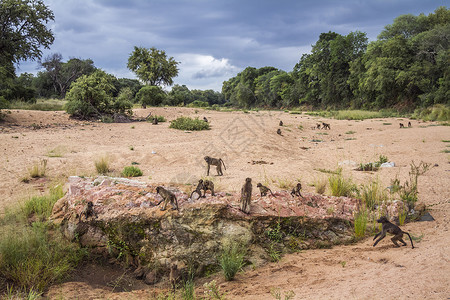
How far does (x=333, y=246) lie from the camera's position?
4.40 metres

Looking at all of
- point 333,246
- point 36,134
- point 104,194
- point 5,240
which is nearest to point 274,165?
point 333,246

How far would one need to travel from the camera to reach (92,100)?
20.2 metres

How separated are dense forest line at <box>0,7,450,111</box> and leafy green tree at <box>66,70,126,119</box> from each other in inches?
10.5

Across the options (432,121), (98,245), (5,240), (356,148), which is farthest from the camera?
(432,121)

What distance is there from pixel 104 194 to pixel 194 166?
15.2 ft

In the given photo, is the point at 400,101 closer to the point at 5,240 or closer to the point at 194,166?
the point at 194,166

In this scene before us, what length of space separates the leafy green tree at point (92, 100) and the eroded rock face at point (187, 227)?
1665 cm

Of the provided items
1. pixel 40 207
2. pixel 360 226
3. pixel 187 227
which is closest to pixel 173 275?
pixel 187 227

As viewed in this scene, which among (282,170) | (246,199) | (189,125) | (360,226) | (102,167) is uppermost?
(189,125)

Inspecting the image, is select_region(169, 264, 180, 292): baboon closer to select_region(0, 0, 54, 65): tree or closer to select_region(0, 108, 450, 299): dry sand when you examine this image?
select_region(0, 108, 450, 299): dry sand

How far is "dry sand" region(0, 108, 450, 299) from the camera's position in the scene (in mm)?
3012

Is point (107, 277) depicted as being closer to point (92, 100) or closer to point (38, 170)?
point (38, 170)

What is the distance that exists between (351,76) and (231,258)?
43.8m

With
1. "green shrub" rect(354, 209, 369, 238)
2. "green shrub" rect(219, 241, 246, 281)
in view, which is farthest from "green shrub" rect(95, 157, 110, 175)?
"green shrub" rect(354, 209, 369, 238)
